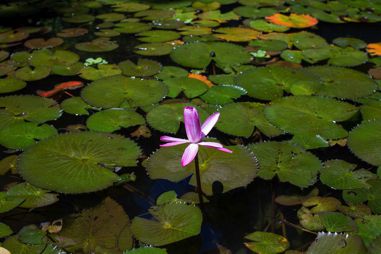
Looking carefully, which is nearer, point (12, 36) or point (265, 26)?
point (12, 36)

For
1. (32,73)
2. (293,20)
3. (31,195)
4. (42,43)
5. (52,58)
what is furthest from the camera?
(293,20)

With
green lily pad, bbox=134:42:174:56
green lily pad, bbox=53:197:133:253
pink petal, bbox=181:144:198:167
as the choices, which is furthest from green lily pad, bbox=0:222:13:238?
green lily pad, bbox=134:42:174:56

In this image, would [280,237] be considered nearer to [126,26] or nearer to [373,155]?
[373,155]

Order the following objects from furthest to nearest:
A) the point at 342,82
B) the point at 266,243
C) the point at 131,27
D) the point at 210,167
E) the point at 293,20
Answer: the point at 293,20 → the point at 131,27 → the point at 342,82 → the point at 210,167 → the point at 266,243

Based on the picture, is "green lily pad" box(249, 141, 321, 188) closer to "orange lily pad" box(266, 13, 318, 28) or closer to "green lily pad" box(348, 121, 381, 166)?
"green lily pad" box(348, 121, 381, 166)

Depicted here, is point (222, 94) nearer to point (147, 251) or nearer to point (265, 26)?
point (147, 251)

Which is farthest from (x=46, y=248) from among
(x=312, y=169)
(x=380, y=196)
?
(x=380, y=196)

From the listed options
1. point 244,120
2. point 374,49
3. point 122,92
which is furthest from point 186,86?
point 374,49

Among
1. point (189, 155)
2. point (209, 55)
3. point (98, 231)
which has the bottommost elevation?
point (98, 231)
